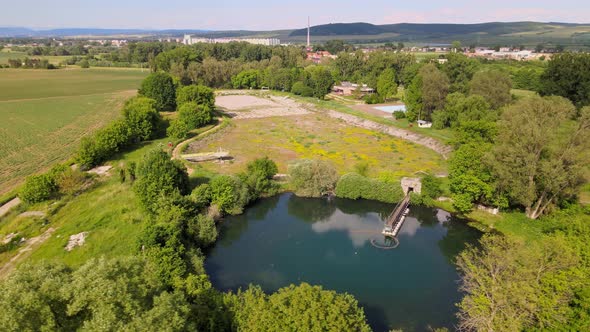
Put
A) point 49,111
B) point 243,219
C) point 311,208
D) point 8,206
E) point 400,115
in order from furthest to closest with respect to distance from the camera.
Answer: point 49,111 → point 400,115 → point 311,208 → point 243,219 → point 8,206

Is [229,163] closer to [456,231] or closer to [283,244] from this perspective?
[283,244]

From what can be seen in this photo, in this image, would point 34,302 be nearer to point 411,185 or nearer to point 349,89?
point 411,185

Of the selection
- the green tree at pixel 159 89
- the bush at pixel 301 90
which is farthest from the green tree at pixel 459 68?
the green tree at pixel 159 89

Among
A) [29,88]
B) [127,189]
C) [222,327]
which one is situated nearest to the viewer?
[222,327]

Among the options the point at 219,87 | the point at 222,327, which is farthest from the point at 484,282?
the point at 219,87

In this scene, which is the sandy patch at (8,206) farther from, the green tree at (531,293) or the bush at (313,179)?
the green tree at (531,293)

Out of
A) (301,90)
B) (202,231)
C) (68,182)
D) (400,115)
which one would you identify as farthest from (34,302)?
(301,90)
